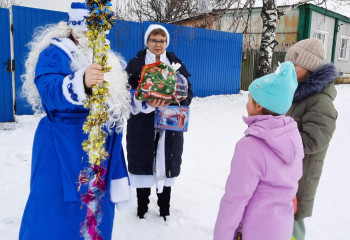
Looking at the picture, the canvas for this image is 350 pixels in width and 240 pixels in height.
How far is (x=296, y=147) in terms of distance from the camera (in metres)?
1.68

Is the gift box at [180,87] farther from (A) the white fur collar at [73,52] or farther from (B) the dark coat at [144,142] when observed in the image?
(A) the white fur collar at [73,52]

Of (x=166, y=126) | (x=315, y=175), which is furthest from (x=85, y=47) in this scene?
(x=315, y=175)

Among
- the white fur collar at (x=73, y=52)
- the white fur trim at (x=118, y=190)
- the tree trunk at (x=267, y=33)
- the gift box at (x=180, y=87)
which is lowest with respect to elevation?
the white fur trim at (x=118, y=190)

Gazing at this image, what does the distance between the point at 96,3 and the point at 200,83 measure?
875 cm

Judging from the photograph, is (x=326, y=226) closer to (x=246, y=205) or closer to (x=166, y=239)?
(x=166, y=239)

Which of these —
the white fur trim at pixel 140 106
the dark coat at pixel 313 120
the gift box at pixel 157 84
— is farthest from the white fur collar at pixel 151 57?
the dark coat at pixel 313 120

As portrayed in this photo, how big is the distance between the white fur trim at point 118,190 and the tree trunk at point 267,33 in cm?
870

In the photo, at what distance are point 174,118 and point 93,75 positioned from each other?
1.21 m

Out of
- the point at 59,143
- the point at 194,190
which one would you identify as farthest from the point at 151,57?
the point at 194,190

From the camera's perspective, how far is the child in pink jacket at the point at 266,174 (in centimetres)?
162

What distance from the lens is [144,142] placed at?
285cm

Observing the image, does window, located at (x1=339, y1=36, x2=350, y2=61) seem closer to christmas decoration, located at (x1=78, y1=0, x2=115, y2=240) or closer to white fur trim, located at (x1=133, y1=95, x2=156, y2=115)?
white fur trim, located at (x1=133, y1=95, x2=156, y2=115)

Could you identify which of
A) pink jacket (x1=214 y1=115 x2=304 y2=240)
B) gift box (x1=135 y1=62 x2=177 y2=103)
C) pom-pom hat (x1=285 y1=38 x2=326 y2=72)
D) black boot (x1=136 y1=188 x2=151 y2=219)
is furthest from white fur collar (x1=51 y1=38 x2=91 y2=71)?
black boot (x1=136 y1=188 x2=151 y2=219)

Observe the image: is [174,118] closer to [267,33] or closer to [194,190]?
[194,190]
